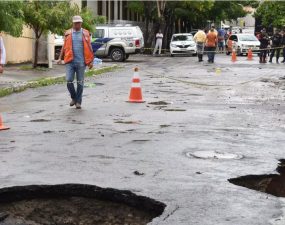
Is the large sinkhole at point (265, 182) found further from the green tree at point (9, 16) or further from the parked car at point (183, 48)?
the parked car at point (183, 48)

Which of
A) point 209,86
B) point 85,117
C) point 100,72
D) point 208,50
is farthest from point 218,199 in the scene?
point 208,50

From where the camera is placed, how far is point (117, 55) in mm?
32531

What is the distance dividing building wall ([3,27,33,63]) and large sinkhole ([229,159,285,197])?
2002cm

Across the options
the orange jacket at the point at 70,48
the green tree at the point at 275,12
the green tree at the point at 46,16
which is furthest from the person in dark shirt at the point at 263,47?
the orange jacket at the point at 70,48

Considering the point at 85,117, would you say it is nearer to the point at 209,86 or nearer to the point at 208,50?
the point at 209,86

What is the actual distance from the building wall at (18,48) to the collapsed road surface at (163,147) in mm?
11808

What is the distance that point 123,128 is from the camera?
30.5 feet

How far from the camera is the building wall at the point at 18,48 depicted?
25734 millimetres

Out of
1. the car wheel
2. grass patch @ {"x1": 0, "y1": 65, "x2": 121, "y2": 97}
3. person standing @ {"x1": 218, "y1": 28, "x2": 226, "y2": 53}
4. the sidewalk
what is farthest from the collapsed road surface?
person standing @ {"x1": 218, "y1": 28, "x2": 226, "y2": 53}

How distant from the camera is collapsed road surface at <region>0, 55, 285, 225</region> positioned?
208 inches

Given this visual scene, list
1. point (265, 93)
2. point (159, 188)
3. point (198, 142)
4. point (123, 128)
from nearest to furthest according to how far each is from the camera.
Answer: point (159, 188), point (198, 142), point (123, 128), point (265, 93)

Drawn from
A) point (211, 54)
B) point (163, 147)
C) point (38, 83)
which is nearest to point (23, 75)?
point (38, 83)

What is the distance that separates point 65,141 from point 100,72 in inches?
593

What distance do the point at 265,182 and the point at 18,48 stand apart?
2188 cm
